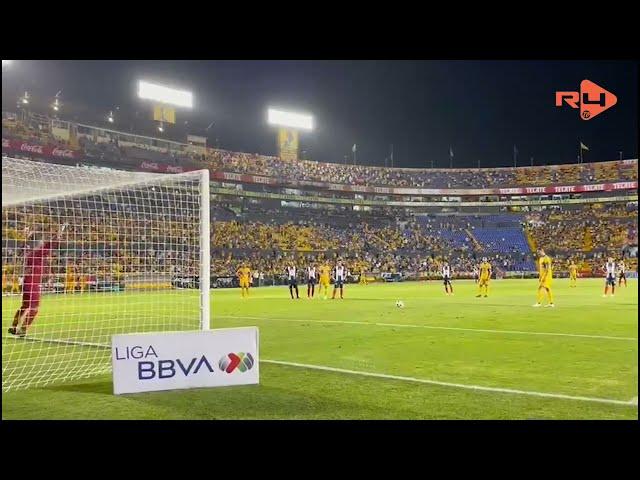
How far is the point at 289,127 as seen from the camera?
2506 inches

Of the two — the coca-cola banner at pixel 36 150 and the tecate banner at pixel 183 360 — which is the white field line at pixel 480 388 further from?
the coca-cola banner at pixel 36 150

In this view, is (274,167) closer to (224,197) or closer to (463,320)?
(224,197)

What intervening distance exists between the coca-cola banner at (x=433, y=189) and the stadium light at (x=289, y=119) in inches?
246

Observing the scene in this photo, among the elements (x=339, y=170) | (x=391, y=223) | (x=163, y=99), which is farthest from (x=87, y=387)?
(x=391, y=223)

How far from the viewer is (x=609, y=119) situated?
74.4 meters

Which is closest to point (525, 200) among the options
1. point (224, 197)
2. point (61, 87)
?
point (224, 197)

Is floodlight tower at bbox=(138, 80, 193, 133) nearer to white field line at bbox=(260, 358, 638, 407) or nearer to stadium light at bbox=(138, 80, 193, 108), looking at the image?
stadium light at bbox=(138, 80, 193, 108)

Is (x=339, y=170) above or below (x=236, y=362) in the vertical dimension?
above

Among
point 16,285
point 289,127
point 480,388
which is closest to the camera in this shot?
point 480,388

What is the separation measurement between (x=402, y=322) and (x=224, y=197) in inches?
1791

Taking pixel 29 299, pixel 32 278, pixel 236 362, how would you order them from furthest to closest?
pixel 32 278 → pixel 29 299 → pixel 236 362

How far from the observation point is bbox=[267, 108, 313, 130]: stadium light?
202 ft

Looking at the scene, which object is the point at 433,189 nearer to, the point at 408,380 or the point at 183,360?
the point at 408,380

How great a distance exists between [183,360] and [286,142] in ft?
192
